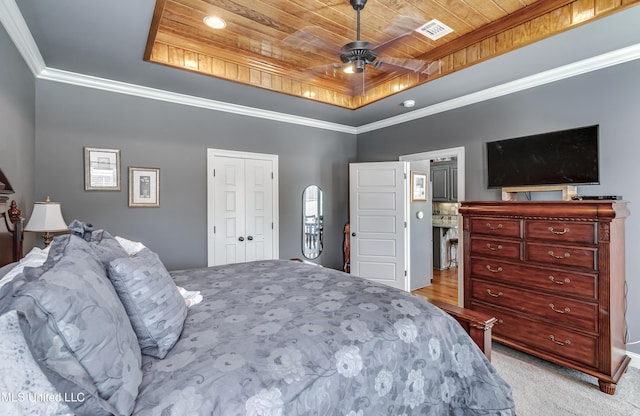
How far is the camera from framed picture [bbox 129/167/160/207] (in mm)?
3387

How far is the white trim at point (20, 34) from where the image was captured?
6.45 ft

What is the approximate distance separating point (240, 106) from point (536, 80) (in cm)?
342

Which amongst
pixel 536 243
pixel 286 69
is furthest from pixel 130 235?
pixel 536 243

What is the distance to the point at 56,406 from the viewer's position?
0.71m

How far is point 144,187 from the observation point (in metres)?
3.46

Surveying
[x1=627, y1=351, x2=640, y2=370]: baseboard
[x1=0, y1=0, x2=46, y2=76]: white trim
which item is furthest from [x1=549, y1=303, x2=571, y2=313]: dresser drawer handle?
[x1=0, y1=0, x2=46, y2=76]: white trim

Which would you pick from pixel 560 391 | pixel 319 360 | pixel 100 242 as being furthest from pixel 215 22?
pixel 560 391

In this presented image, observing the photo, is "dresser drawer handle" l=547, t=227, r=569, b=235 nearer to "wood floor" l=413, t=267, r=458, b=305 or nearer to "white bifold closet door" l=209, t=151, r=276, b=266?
"wood floor" l=413, t=267, r=458, b=305

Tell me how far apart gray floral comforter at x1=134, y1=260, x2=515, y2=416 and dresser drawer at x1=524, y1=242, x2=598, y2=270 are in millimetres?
1434

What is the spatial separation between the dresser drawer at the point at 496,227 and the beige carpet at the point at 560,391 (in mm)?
1113

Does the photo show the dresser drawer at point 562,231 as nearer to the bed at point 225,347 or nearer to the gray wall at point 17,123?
the bed at point 225,347

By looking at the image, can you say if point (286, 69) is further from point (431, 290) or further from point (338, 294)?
point (431, 290)

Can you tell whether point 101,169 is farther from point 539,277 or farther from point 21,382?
point 539,277

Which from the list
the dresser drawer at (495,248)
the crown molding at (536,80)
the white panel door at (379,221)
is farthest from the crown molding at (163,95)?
the dresser drawer at (495,248)
